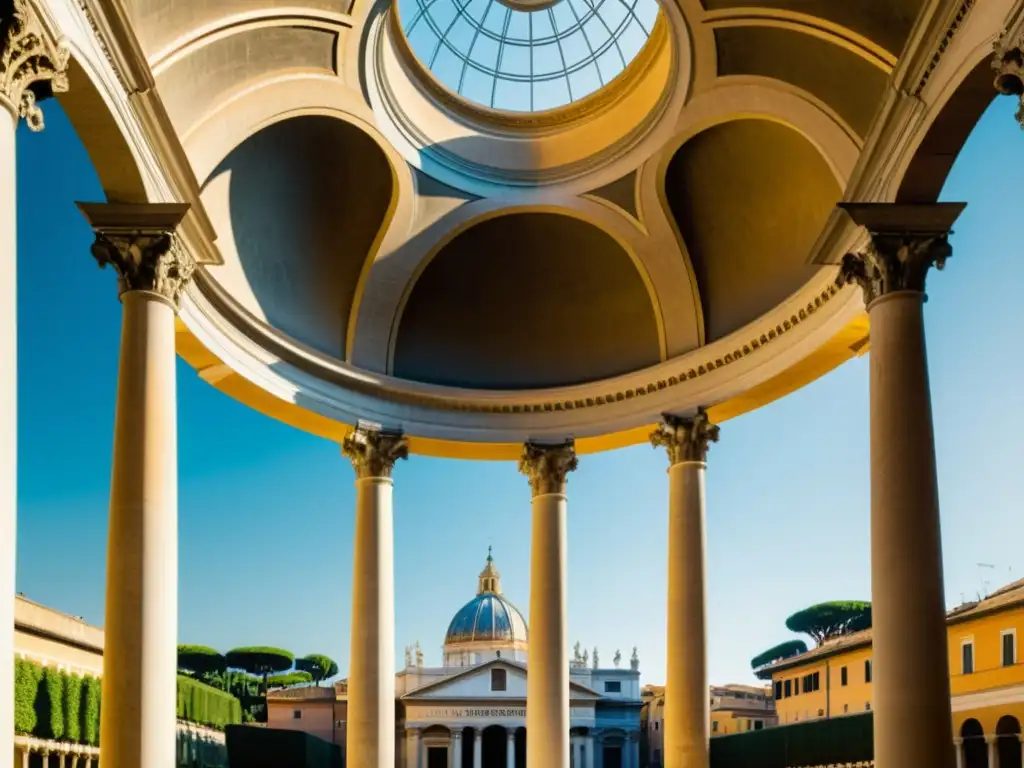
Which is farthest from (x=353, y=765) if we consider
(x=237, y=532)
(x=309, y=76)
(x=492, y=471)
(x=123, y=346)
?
(x=492, y=471)

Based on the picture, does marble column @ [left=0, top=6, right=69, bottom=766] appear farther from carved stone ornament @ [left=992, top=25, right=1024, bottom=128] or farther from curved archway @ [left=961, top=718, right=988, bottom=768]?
curved archway @ [left=961, top=718, right=988, bottom=768]

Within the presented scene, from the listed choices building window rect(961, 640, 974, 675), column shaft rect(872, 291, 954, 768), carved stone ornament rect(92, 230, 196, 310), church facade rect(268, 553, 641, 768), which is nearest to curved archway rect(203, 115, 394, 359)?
carved stone ornament rect(92, 230, 196, 310)

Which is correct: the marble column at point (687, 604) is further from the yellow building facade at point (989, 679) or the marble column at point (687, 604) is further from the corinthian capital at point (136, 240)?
the yellow building facade at point (989, 679)

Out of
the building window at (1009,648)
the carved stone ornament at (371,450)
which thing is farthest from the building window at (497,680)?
the carved stone ornament at (371,450)

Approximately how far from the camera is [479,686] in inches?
7131

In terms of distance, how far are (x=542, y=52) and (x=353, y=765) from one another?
26.9m

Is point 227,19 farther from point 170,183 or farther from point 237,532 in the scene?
point 237,532

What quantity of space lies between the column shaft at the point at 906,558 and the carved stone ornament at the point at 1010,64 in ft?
23.8

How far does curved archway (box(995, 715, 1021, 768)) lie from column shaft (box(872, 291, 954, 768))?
183 ft

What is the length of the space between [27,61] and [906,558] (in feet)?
65.6

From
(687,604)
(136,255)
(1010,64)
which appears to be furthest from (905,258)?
(136,255)

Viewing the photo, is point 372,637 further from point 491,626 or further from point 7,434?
point 491,626

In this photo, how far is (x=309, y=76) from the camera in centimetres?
3762

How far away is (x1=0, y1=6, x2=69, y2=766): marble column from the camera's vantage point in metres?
18.8
